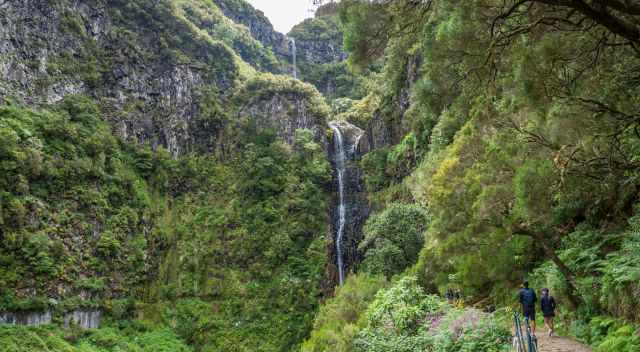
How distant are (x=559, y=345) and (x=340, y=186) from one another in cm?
3003

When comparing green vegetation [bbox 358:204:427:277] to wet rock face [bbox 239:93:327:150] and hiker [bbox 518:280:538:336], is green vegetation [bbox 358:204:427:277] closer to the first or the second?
hiker [bbox 518:280:538:336]

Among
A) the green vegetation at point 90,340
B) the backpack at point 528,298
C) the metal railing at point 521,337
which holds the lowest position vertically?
the green vegetation at point 90,340

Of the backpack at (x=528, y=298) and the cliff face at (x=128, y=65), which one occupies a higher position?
the cliff face at (x=128, y=65)

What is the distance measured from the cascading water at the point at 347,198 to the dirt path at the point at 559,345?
2347 cm

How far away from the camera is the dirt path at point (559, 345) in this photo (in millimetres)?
6469

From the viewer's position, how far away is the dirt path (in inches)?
255

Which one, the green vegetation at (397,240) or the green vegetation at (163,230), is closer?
the green vegetation at (397,240)

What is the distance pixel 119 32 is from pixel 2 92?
1321 centimetres

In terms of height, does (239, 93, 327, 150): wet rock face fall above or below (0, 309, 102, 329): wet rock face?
above

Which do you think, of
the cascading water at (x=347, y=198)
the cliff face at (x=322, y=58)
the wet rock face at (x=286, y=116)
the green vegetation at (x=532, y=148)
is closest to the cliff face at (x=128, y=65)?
the wet rock face at (x=286, y=116)

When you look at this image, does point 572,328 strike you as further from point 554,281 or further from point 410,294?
point 410,294

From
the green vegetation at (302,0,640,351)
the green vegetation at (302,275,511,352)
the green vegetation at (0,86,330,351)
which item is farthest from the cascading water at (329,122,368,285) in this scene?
the green vegetation at (302,0,640,351)

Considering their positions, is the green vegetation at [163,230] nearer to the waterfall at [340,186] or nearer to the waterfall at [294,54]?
the waterfall at [340,186]

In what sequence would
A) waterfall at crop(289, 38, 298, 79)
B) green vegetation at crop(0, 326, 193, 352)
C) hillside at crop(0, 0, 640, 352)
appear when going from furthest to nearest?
waterfall at crop(289, 38, 298, 79) < green vegetation at crop(0, 326, 193, 352) < hillside at crop(0, 0, 640, 352)
